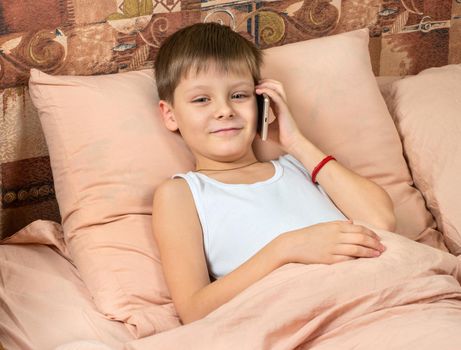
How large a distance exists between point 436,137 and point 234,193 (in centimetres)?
54

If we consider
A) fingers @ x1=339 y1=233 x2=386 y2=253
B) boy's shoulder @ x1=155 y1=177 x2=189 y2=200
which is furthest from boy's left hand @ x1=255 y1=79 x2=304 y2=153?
fingers @ x1=339 y1=233 x2=386 y2=253

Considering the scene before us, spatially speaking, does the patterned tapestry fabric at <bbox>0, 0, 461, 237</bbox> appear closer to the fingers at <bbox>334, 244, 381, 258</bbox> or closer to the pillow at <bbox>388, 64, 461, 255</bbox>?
the pillow at <bbox>388, 64, 461, 255</bbox>

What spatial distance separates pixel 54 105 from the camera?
154 centimetres

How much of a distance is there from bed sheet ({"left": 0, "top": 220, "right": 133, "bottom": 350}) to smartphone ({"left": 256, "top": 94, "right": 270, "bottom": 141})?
478mm

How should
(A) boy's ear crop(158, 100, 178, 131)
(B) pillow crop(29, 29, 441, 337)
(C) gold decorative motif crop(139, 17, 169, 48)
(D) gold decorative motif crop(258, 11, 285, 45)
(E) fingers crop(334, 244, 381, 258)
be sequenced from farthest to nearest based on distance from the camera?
(D) gold decorative motif crop(258, 11, 285, 45), (C) gold decorative motif crop(139, 17, 169, 48), (A) boy's ear crop(158, 100, 178, 131), (B) pillow crop(29, 29, 441, 337), (E) fingers crop(334, 244, 381, 258)

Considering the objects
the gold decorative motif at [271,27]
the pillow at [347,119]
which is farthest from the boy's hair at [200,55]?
the gold decorative motif at [271,27]

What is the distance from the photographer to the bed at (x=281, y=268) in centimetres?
118

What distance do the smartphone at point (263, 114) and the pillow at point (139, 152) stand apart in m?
0.09

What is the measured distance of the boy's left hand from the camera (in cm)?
160

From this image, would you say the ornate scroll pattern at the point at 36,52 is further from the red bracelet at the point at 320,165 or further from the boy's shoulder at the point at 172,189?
the red bracelet at the point at 320,165

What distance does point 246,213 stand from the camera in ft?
4.77

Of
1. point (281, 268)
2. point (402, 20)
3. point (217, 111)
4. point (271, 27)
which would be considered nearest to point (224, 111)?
point (217, 111)

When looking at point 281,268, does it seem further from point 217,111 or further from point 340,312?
point 217,111

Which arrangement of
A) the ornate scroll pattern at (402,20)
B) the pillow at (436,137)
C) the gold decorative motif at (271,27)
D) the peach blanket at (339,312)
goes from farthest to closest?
the ornate scroll pattern at (402,20)
the gold decorative motif at (271,27)
the pillow at (436,137)
the peach blanket at (339,312)
